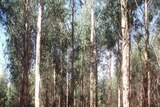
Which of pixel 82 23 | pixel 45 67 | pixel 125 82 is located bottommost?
pixel 125 82

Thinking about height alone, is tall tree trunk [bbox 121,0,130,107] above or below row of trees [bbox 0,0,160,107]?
below

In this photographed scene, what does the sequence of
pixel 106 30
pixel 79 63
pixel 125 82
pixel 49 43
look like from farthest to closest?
1. pixel 79 63
2. pixel 49 43
3. pixel 106 30
4. pixel 125 82

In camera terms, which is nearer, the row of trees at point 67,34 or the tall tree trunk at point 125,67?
the tall tree trunk at point 125,67

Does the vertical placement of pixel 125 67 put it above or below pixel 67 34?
below

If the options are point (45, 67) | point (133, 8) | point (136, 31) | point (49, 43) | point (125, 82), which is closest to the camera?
point (125, 82)

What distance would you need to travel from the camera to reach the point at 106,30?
2450 centimetres

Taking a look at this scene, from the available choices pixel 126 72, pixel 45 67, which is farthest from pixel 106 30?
pixel 126 72

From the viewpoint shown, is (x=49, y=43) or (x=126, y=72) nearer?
(x=126, y=72)

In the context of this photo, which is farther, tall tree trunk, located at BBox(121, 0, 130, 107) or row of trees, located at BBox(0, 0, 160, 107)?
row of trees, located at BBox(0, 0, 160, 107)

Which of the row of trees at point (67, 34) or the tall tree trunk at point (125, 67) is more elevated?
the row of trees at point (67, 34)

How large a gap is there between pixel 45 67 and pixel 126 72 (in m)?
21.1

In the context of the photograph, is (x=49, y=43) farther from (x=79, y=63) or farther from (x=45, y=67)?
(x=79, y=63)

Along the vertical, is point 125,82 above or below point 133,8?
below

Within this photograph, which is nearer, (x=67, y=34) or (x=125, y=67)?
(x=125, y=67)
